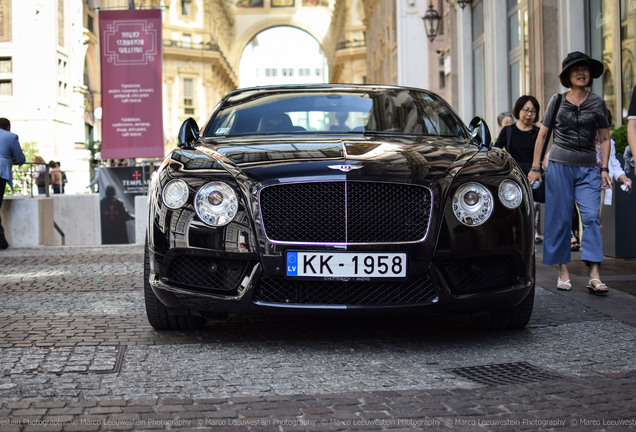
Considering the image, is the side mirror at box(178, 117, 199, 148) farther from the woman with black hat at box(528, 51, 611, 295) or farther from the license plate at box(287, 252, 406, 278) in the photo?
the woman with black hat at box(528, 51, 611, 295)

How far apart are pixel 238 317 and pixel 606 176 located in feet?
9.53

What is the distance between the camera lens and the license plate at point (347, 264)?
431 centimetres

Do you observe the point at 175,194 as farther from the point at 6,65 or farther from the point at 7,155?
the point at 6,65

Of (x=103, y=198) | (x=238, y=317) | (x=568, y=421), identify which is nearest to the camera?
(x=568, y=421)

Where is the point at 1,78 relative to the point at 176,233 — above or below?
above

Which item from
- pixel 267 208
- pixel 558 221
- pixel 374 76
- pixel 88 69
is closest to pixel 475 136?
pixel 558 221

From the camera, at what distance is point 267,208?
4.38 m

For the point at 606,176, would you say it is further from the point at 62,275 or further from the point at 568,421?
the point at 62,275

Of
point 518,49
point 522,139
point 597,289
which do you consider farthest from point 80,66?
point 597,289

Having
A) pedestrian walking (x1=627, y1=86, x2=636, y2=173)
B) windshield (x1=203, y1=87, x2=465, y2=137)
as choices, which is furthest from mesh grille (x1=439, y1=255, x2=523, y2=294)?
pedestrian walking (x1=627, y1=86, x2=636, y2=173)

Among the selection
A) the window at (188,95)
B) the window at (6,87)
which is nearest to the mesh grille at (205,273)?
the window at (6,87)

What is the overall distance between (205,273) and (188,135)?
1.44m

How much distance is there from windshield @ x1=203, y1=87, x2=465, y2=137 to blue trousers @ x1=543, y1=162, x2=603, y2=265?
1165 millimetres

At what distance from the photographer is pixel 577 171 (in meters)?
6.54
